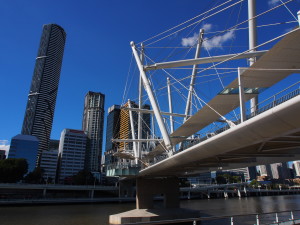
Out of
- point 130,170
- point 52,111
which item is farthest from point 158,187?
point 52,111

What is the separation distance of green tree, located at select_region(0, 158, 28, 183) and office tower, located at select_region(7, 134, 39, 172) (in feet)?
175

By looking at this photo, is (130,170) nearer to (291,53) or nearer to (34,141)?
(291,53)

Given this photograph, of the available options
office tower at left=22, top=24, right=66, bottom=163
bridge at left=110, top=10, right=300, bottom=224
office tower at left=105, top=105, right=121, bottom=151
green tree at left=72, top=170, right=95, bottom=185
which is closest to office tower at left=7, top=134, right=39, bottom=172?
green tree at left=72, top=170, right=95, bottom=185

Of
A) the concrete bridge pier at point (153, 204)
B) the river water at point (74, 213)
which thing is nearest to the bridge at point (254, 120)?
the concrete bridge pier at point (153, 204)

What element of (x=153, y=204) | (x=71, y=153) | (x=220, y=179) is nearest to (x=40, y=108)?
(x=71, y=153)

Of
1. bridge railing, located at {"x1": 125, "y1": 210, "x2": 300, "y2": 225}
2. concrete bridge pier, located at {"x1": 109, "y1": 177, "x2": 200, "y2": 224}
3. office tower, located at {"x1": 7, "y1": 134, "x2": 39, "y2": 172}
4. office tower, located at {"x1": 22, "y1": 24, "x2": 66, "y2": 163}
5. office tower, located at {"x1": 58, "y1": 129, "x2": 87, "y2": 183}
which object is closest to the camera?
bridge railing, located at {"x1": 125, "y1": 210, "x2": 300, "y2": 225}

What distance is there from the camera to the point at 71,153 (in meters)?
154

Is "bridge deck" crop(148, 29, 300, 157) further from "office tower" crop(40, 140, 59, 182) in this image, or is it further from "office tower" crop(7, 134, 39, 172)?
"office tower" crop(40, 140, 59, 182)

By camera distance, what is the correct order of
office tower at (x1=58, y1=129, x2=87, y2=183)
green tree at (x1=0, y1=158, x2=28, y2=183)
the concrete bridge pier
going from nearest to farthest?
the concrete bridge pier, green tree at (x1=0, y1=158, x2=28, y2=183), office tower at (x1=58, y1=129, x2=87, y2=183)

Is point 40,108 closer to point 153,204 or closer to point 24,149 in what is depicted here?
point 24,149

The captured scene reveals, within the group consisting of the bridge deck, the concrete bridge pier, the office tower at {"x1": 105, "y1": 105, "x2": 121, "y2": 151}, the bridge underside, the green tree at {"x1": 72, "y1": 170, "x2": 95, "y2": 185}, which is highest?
the office tower at {"x1": 105, "y1": 105, "x2": 121, "y2": 151}

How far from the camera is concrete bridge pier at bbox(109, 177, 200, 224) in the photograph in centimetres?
3164

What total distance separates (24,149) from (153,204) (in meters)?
114

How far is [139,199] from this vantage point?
125ft
